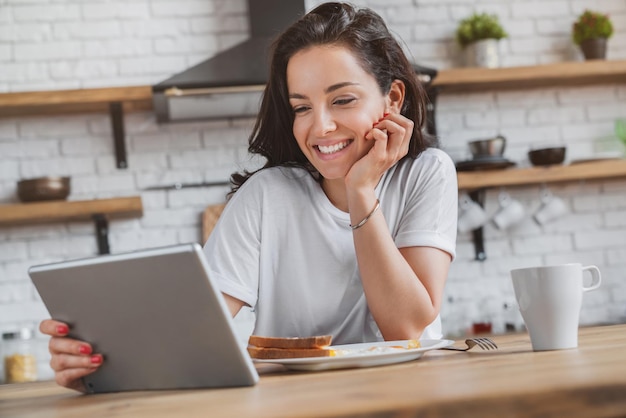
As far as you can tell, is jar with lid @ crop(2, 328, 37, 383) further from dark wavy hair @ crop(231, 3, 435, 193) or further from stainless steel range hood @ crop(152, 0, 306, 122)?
dark wavy hair @ crop(231, 3, 435, 193)

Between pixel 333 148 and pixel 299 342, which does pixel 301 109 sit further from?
pixel 299 342

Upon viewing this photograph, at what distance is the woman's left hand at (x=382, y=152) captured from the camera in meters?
1.68

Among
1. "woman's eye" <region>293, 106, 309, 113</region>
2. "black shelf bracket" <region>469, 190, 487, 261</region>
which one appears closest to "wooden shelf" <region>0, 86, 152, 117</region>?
"black shelf bracket" <region>469, 190, 487, 261</region>

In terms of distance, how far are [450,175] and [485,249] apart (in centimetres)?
215

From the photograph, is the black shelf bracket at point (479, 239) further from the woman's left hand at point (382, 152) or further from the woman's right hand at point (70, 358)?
the woman's right hand at point (70, 358)

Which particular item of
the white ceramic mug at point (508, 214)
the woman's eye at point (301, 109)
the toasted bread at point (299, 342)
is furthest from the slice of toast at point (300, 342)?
the white ceramic mug at point (508, 214)

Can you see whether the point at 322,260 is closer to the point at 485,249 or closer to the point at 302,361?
the point at 302,361

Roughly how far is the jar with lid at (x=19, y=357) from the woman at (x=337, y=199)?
185 centimetres

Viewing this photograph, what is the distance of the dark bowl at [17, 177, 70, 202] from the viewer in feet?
11.3

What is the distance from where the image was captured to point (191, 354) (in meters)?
1.04

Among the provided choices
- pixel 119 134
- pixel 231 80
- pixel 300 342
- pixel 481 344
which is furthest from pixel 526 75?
pixel 300 342

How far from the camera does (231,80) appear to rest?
10.7 ft

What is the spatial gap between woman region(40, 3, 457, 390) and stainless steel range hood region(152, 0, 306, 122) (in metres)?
1.37

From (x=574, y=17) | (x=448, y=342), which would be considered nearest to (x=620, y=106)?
(x=574, y=17)
